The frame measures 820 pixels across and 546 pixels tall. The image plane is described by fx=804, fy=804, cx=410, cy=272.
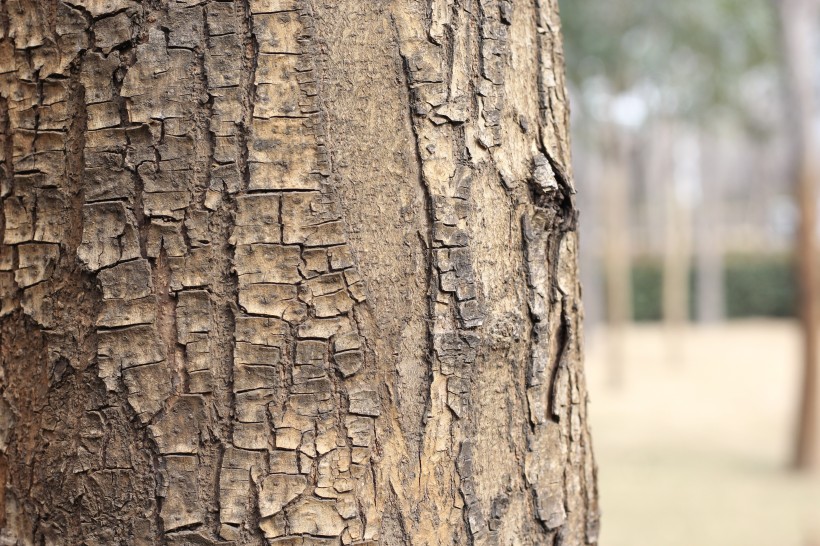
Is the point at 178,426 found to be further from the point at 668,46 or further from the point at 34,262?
the point at 668,46

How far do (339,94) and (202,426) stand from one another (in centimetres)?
36

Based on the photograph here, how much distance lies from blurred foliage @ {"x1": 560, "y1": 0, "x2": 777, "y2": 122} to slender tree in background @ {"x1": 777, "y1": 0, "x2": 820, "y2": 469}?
195 cm

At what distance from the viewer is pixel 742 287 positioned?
21.1m

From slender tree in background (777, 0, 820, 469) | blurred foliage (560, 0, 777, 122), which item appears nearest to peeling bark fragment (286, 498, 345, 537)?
slender tree in background (777, 0, 820, 469)

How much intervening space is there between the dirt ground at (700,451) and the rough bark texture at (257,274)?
18.5 feet

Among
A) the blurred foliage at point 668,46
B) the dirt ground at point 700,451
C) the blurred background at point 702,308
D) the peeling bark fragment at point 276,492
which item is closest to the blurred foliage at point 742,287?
the blurred background at point 702,308

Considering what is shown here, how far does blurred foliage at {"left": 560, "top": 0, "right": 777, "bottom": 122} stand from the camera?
959cm

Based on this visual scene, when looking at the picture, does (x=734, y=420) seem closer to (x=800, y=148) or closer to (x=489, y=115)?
(x=800, y=148)

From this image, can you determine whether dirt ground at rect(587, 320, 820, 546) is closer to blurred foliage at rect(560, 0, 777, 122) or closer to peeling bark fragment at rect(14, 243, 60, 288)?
blurred foliage at rect(560, 0, 777, 122)

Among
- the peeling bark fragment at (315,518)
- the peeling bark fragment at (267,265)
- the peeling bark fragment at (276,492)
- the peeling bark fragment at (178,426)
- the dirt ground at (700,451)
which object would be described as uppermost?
the peeling bark fragment at (267,265)

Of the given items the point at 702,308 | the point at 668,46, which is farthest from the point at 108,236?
the point at 702,308

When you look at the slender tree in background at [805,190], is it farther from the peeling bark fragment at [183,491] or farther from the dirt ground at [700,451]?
the peeling bark fragment at [183,491]

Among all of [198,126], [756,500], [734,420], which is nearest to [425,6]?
[198,126]

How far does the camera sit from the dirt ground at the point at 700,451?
6.11 m
